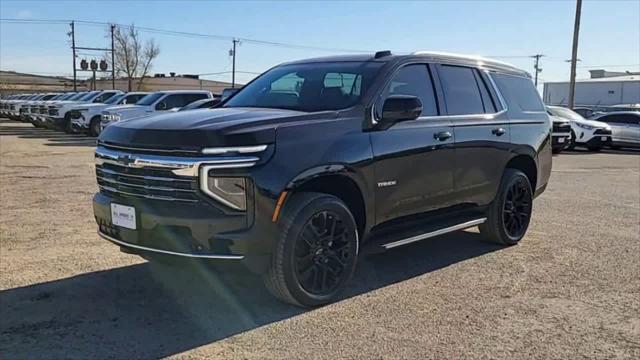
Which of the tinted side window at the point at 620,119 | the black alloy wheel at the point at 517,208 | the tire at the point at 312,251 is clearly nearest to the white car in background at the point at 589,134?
the tinted side window at the point at 620,119

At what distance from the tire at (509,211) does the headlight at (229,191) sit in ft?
11.2

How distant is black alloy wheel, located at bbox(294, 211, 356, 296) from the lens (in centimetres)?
462

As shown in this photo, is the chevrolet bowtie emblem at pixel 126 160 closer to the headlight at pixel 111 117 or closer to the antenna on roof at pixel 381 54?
the antenna on roof at pixel 381 54

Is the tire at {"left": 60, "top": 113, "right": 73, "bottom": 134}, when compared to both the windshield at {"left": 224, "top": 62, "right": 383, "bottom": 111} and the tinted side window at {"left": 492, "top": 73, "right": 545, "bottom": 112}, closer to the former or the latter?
the windshield at {"left": 224, "top": 62, "right": 383, "bottom": 111}

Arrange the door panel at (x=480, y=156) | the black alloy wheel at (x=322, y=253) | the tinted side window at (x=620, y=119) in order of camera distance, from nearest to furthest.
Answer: the black alloy wheel at (x=322, y=253), the door panel at (x=480, y=156), the tinted side window at (x=620, y=119)

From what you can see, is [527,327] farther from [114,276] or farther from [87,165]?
[87,165]

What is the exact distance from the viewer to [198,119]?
4.61 meters

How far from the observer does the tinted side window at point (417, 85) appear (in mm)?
5486

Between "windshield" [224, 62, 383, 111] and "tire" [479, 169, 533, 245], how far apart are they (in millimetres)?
2264

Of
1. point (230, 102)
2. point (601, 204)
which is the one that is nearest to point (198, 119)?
point (230, 102)

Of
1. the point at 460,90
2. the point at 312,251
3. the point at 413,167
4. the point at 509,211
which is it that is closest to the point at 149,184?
the point at 312,251

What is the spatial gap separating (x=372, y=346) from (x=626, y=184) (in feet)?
34.8

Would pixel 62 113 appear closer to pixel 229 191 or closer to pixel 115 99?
pixel 115 99

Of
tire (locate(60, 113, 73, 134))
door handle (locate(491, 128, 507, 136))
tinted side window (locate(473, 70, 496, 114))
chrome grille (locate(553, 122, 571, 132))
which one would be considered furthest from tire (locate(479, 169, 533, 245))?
tire (locate(60, 113, 73, 134))
